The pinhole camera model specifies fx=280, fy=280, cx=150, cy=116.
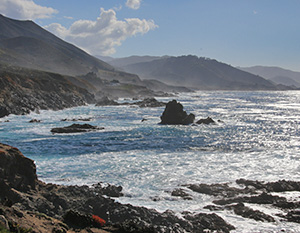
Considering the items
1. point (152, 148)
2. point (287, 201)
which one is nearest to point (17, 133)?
point (152, 148)

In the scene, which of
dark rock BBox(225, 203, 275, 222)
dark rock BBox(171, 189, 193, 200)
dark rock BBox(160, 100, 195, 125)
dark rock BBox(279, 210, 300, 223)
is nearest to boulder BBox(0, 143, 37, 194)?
dark rock BBox(171, 189, 193, 200)

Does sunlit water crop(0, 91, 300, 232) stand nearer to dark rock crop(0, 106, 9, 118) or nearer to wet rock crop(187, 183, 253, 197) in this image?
wet rock crop(187, 183, 253, 197)

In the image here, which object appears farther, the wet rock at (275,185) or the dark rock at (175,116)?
the dark rock at (175,116)

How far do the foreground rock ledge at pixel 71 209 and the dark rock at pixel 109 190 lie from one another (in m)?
0.75

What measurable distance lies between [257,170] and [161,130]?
26.0 metres

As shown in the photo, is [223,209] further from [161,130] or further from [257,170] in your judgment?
[161,130]

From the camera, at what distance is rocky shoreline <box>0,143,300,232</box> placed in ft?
44.5

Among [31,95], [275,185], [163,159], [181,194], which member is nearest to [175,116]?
[163,159]

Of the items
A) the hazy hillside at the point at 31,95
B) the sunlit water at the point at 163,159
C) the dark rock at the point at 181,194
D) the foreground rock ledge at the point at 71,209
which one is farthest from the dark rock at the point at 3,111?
the dark rock at the point at 181,194

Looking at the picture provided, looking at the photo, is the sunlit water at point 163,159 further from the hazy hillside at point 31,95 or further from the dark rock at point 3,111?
the hazy hillside at point 31,95

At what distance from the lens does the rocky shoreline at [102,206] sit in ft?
44.5

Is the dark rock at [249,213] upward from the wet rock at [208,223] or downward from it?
upward

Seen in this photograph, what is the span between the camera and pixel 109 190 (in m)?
20.2

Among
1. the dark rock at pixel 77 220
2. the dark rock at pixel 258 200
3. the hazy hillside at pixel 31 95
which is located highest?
the hazy hillside at pixel 31 95
